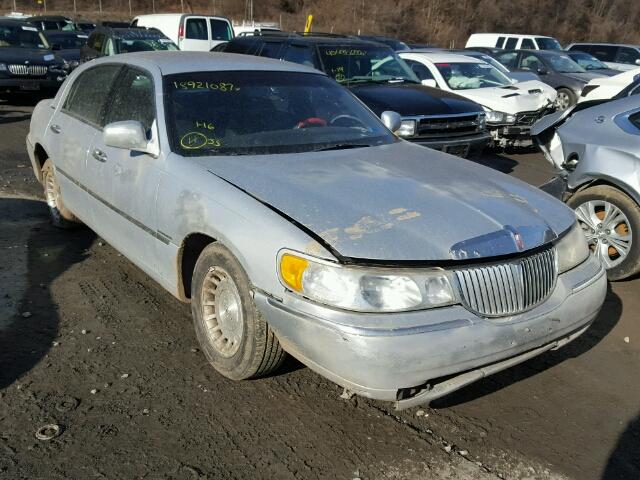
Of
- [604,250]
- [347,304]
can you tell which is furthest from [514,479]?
[604,250]

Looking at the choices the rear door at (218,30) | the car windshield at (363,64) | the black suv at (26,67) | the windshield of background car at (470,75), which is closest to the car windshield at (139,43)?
the black suv at (26,67)

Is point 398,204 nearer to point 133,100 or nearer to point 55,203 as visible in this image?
point 133,100

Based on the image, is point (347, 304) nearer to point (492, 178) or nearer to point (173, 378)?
point (173, 378)

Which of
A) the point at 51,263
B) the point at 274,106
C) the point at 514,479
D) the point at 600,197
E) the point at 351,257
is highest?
the point at 274,106

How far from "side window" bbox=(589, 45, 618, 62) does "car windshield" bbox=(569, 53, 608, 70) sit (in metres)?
3.28

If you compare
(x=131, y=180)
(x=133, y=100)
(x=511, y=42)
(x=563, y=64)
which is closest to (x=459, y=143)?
(x=133, y=100)

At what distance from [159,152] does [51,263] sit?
6.02ft

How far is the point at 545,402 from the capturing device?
340cm

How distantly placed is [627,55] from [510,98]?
1192cm

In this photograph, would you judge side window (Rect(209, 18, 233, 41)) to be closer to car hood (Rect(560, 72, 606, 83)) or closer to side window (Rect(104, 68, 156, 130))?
car hood (Rect(560, 72, 606, 83))

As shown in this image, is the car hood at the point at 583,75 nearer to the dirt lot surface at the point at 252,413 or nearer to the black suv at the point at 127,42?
the black suv at the point at 127,42

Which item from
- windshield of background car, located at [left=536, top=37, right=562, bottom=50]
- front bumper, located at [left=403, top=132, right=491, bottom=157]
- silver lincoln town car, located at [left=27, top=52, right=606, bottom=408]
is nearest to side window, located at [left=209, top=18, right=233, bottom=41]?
windshield of background car, located at [left=536, top=37, right=562, bottom=50]

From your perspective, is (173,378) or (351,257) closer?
(351,257)

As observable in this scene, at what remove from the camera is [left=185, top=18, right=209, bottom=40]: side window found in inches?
726
